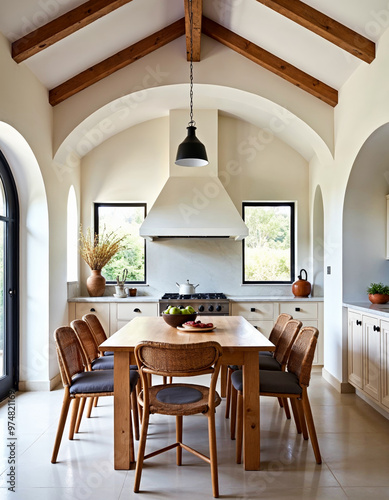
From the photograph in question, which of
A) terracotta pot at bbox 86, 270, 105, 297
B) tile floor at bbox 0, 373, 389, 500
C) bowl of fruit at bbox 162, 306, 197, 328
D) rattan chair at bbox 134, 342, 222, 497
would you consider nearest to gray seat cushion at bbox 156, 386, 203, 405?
rattan chair at bbox 134, 342, 222, 497

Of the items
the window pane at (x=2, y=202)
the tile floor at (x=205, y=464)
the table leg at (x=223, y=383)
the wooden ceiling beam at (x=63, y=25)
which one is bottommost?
the tile floor at (x=205, y=464)

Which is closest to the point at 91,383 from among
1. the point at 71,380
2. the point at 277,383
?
the point at 71,380

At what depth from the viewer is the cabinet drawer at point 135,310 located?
5.21 metres

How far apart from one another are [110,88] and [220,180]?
75.5 inches

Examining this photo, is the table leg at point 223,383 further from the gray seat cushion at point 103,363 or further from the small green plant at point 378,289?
the small green plant at point 378,289

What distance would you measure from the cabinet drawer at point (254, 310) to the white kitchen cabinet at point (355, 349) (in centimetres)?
120

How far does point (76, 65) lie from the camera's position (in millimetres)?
4262

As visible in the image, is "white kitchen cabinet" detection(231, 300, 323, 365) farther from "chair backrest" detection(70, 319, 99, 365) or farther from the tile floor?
"chair backrest" detection(70, 319, 99, 365)

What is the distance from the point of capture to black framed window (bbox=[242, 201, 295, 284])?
5.94 m

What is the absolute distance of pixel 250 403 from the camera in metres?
2.69

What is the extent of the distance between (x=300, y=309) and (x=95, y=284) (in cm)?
262

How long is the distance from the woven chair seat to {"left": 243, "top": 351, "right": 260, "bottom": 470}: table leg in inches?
8.3

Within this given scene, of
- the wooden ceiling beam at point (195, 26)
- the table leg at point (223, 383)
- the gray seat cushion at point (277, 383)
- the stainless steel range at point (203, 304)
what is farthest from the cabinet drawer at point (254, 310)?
the wooden ceiling beam at point (195, 26)

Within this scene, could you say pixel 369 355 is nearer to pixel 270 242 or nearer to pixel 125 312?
pixel 270 242
